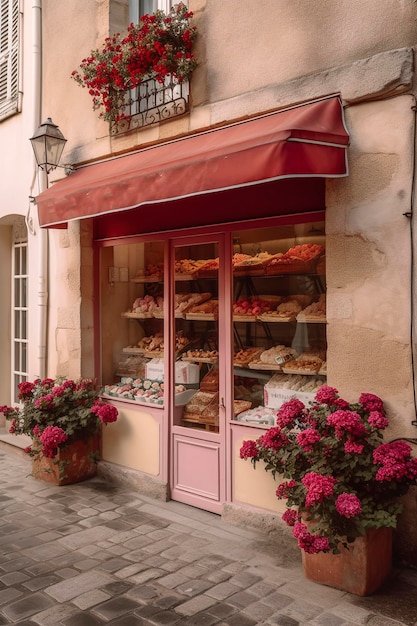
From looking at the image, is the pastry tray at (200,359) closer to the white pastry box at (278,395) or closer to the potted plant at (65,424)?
the white pastry box at (278,395)

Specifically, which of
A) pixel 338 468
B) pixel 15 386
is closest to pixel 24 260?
pixel 15 386

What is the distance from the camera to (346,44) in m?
4.01

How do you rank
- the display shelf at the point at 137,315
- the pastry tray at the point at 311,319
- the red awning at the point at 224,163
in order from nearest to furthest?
the red awning at the point at 224,163, the pastry tray at the point at 311,319, the display shelf at the point at 137,315

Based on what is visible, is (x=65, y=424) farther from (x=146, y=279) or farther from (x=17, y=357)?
(x=17, y=357)

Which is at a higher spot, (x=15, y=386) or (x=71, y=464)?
(x=15, y=386)

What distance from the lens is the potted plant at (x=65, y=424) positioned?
18.7ft

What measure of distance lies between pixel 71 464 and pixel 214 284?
8.34ft

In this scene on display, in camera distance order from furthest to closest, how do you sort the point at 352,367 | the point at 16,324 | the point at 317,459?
the point at 16,324
the point at 352,367
the point at 317,459

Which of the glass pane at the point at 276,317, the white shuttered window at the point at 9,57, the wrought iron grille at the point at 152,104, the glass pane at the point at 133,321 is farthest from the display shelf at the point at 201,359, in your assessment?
the white shuttered window at the point at 9,57

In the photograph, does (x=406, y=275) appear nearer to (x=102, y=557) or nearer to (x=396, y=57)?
(x=396, y=57)

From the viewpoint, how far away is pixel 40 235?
6766 millimetres

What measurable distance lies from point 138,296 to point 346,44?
3305 mm

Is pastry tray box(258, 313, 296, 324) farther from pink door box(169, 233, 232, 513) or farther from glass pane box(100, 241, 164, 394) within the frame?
glass pane box(100, 241, 164, 394)

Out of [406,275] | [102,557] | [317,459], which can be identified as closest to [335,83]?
[406,275]
